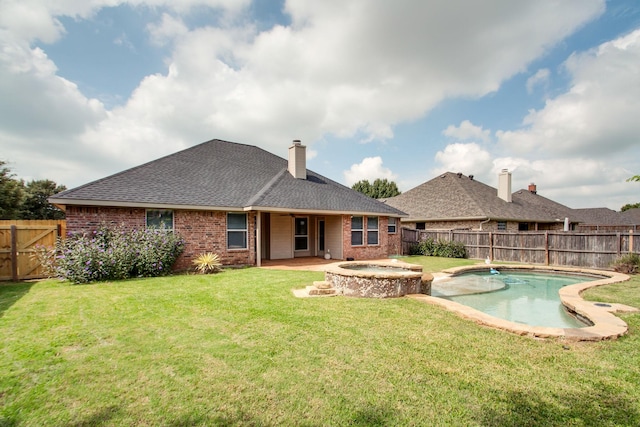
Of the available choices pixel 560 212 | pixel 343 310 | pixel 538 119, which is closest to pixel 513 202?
pixel 560 212

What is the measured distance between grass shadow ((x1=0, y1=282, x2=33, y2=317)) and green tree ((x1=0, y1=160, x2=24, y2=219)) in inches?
596

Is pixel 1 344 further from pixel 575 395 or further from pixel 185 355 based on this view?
pixel 575 395

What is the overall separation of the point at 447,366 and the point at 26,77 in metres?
15.4

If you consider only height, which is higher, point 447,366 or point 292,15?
point 292,15

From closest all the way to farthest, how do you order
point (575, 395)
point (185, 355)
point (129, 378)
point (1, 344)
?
point (575, 395)
point (129, 378)
point (185, 355)
point (1, 344)

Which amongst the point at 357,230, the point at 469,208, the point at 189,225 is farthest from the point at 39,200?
the point at 469,208

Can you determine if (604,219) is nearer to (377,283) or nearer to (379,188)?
(379,188)

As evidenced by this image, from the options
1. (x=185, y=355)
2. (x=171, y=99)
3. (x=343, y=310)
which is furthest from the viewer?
(x=171, y=99)

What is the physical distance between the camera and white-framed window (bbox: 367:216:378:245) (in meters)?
16.2

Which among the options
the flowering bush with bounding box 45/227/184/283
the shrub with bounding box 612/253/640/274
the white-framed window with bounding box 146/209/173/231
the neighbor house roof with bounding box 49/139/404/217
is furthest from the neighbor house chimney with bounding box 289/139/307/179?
the shrub with bounding box 612/253/640/274

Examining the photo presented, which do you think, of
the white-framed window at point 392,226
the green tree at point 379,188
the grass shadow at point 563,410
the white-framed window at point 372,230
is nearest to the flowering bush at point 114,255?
the white-framed window at point 372,230

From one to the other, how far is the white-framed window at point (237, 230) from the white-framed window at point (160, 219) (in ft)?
7.45

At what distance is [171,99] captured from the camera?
530 inches

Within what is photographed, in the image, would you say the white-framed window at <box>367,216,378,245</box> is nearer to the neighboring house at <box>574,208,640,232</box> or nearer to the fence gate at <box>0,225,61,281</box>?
the fence gate at <box>0,225,61,281</box>
